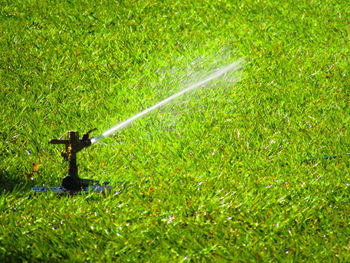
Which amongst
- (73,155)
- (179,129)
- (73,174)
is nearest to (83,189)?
(73,174)

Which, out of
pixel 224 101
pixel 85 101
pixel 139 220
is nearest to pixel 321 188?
pixel 139 220

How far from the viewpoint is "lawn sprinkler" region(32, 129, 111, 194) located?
3.29 meters

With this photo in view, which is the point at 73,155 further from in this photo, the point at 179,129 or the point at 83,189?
the point at 179,129

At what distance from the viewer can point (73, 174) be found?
337 cm

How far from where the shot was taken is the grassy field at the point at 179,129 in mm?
2996

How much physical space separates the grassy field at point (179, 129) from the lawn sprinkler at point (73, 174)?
0.21 feet

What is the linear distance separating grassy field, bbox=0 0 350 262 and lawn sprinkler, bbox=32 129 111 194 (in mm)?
65

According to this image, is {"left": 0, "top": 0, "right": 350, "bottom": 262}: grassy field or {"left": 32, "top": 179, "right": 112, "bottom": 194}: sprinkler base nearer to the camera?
{"left": 0, "top": 0, "right": 350, "bottom": 262}: grassy field

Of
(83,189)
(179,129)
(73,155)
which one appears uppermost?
(73,155)

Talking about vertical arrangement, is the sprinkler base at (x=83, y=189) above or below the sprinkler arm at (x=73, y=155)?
below

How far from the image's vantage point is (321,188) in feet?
11.2

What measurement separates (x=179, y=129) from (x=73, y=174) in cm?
112

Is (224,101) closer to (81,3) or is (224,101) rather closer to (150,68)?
(150,68)

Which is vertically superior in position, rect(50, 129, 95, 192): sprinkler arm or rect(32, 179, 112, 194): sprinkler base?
rect(50, 129, 95, 192): sprinkler arm
